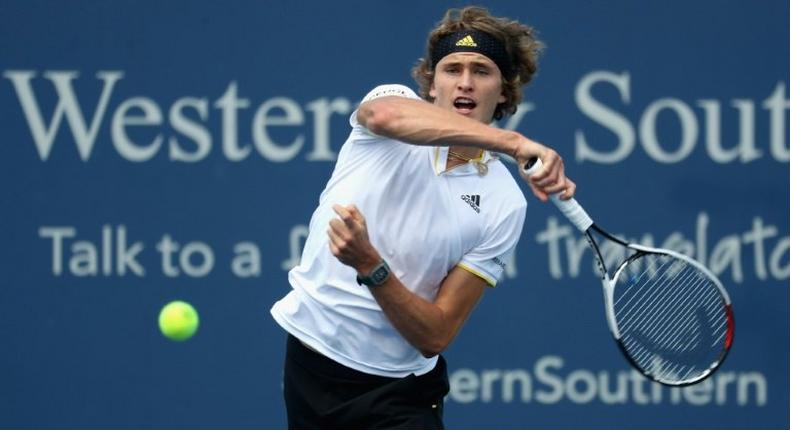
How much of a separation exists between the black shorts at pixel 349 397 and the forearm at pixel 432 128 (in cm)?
68

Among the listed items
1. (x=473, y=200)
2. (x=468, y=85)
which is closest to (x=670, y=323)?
(x=473, y=200)

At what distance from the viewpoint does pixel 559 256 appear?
530 centimetres

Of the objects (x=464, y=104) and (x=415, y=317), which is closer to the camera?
(x=415, y=317)

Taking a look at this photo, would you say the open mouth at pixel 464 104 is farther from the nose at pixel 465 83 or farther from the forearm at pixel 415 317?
the forearm at pixel 415 317

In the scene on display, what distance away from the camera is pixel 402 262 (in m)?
3.43

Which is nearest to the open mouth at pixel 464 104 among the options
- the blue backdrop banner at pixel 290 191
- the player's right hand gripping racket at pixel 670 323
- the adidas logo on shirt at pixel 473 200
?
the adidas logo on shirt at pixel 473 200

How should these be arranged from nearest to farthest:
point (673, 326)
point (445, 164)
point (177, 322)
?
point (445, 164) < point (673, 326) < point (177, 322)

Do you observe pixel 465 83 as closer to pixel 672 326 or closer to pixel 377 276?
pixel 377 276

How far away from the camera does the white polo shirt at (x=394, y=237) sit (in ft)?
11.1

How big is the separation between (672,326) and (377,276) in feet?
3.33

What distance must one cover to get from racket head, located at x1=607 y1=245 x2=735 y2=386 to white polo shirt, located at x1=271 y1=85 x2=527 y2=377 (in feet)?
1.10

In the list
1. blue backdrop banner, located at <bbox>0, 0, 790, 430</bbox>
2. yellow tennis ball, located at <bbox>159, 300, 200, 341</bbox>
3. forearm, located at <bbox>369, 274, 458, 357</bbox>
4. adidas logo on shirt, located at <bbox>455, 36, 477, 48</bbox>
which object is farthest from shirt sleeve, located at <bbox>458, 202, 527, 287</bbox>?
blue backdrop banner, located at <bbox>0, 0, 790, 430</bbox>

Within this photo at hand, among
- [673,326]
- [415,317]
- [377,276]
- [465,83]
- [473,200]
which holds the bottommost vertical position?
[673,326]

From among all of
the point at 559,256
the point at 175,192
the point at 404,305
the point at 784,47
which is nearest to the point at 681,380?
the point at 404,305
